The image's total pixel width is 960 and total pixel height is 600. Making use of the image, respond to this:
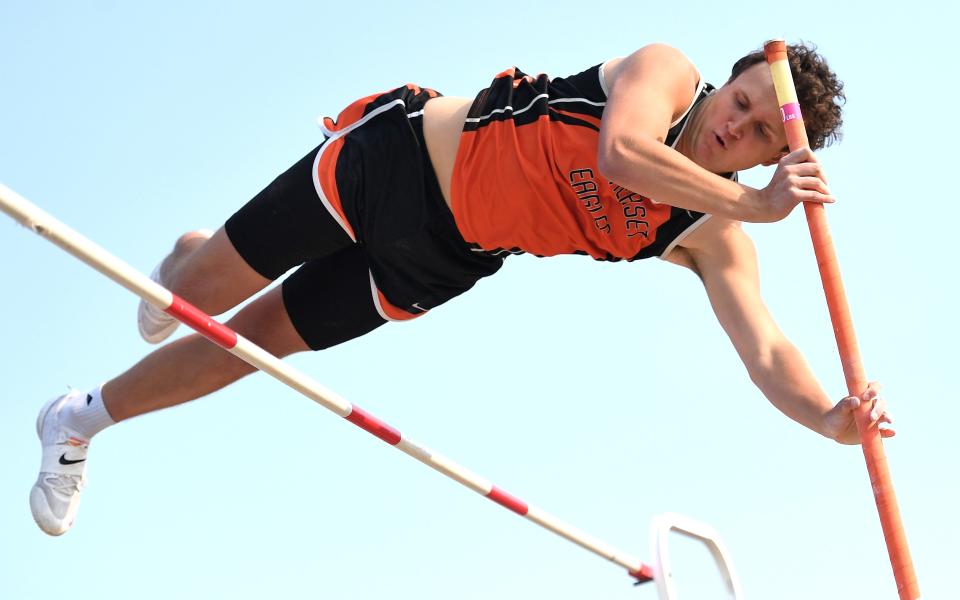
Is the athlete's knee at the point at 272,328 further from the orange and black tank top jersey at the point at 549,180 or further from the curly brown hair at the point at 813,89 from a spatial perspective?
the curly brown hair at the point at 813,89

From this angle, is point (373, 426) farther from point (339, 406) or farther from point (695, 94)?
point (695, 94)

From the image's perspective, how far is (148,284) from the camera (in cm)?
332

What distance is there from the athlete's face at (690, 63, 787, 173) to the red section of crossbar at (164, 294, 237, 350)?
56.2 inches

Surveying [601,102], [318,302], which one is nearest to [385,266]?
[318,302]

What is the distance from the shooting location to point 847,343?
12.1 feet

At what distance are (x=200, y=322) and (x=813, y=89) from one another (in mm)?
1872

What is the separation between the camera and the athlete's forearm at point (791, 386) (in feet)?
12.6

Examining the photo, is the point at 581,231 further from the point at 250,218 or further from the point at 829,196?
the point at 250,218

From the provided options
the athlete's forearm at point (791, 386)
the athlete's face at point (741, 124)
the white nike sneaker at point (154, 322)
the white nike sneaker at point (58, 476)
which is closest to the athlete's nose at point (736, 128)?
the athlete's face at point (741, 124)

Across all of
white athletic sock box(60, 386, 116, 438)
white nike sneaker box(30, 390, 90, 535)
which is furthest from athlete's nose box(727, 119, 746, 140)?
white nike sneaker box(30, 390, 90, 535)

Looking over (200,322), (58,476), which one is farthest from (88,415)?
(200,322)

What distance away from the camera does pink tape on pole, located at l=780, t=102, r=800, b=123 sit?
11.8 ft

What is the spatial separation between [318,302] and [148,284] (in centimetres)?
94

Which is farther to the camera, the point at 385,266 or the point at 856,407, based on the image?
the point at 385,266
